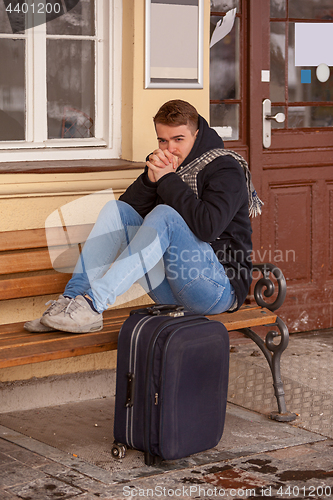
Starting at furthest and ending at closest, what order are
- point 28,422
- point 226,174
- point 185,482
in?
point 28,422
point 226,174
point 185,482

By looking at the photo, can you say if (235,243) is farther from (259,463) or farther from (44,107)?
(44,107)

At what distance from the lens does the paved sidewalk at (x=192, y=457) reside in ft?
8.87

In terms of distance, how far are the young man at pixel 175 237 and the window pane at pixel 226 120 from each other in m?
1.11

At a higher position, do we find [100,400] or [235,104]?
[235,104]

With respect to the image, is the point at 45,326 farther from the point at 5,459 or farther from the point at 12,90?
the point at 12,90

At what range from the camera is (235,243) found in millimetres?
3389

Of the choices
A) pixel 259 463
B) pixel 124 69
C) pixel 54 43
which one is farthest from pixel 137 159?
pixel 259 463

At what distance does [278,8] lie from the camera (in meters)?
4.61

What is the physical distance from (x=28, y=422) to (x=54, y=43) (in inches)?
79.3

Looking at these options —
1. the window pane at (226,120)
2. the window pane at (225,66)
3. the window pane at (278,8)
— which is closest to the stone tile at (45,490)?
the window pane at (226,120)

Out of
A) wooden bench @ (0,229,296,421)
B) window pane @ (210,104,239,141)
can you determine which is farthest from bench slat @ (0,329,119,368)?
window pane @ (210,104,239,141)

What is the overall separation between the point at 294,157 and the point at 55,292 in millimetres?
2137

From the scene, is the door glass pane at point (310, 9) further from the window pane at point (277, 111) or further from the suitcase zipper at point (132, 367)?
the suitcase zipper at point (132, 367)

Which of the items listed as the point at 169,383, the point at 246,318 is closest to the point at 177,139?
the point at 246,318
